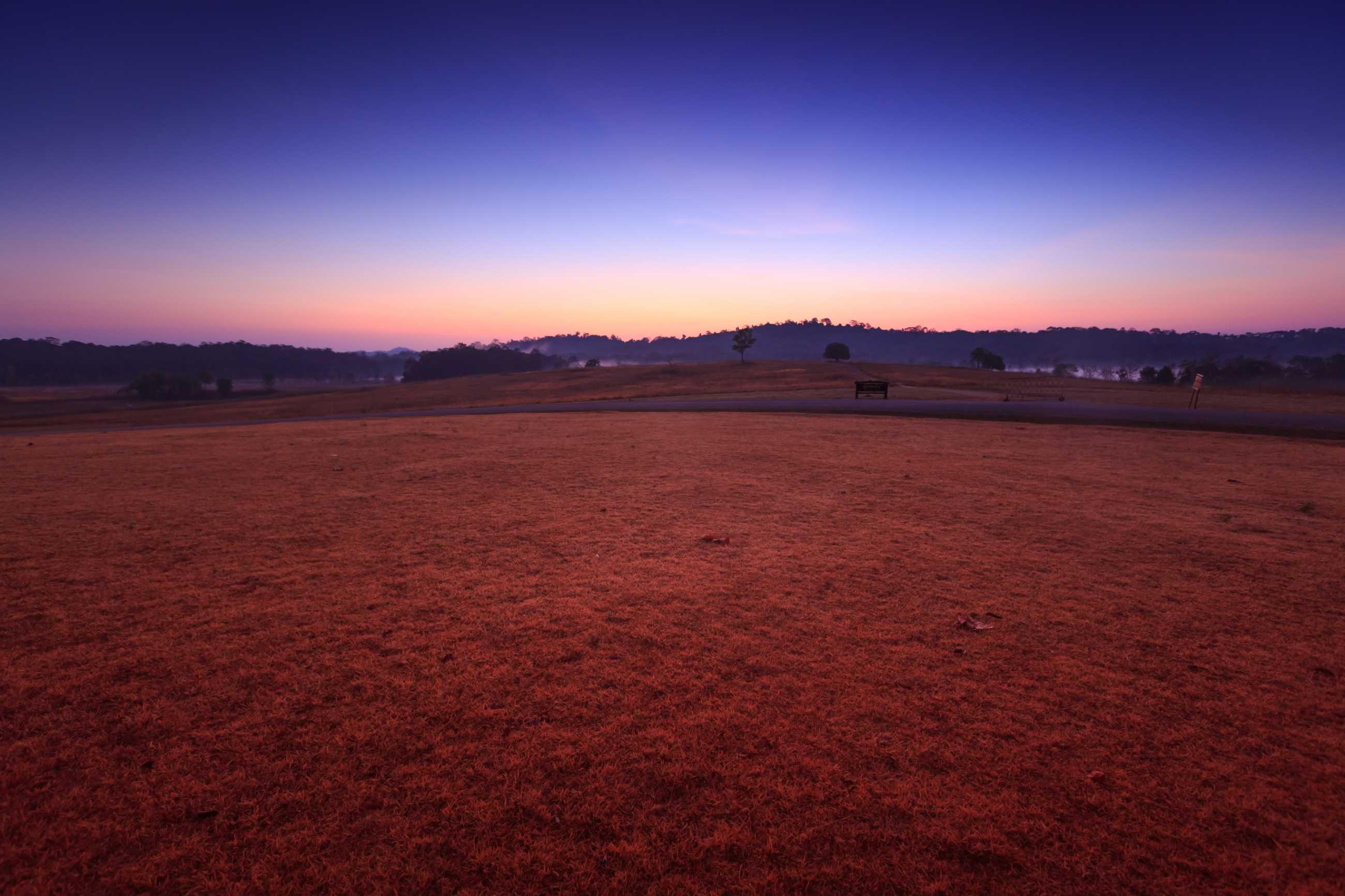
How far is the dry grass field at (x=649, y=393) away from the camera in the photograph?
34.5m

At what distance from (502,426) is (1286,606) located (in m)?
20.3

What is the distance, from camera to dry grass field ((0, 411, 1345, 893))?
276cm

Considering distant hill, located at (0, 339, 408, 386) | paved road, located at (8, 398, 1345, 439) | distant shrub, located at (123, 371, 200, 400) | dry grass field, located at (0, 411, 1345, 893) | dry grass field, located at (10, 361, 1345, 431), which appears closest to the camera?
dry grass field, located at (0, 411, 1345, 893)

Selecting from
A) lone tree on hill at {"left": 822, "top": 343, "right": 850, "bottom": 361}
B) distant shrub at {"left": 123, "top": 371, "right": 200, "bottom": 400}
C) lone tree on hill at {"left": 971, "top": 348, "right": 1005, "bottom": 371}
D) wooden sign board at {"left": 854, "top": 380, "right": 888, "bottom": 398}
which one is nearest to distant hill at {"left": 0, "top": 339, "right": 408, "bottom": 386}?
distant shrub at {"left": 123, "top": 371, "right": 200, "bottom": 400}

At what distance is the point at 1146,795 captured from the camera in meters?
3.08

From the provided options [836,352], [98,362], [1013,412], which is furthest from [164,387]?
[836,352]

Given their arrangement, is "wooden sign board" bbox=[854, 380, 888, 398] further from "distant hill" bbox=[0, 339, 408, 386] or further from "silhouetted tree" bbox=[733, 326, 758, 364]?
"distant hill" bbox=[0, 339, 408, 386]

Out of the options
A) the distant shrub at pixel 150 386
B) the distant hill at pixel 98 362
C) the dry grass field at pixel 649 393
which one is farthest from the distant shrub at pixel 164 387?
the distant hill at pixel 98 362

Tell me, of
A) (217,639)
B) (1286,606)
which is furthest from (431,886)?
(1286,606)

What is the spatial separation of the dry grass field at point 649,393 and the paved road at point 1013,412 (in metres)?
3.83

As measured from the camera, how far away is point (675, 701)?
394 cm

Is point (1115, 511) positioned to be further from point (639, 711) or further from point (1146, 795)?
point (639, 711)

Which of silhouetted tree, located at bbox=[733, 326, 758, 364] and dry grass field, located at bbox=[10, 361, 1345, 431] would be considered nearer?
dry grass field, located at bbox=[10, 361, 1345, 431]

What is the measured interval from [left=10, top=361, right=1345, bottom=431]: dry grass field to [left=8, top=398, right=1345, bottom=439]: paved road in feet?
12.6
